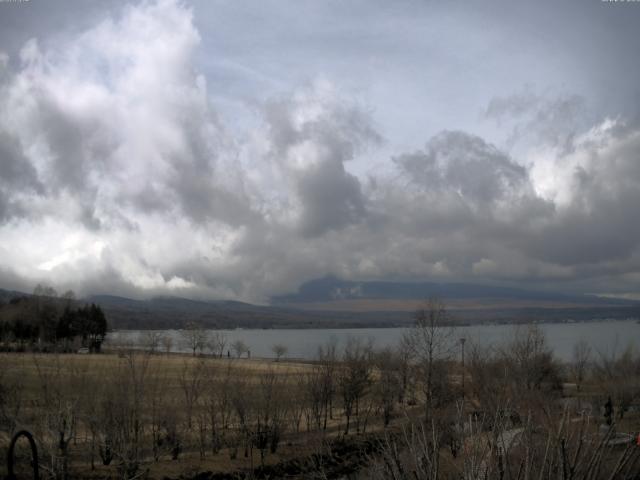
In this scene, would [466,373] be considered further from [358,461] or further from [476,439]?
[476,439]

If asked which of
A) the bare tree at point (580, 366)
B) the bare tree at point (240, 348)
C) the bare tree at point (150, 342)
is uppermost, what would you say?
the bare tree at point (150, 342)

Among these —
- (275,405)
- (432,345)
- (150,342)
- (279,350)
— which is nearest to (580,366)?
(432,345)

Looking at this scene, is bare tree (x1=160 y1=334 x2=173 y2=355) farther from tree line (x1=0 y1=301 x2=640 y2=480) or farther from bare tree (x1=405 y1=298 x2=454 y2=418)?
bare tree (x1=405 y1=298 x2=454 y2=418)

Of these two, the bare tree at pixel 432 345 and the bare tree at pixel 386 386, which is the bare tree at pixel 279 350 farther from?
the bare tree at pixel 432 345

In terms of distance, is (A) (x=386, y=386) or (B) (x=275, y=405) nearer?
(B) (x=275, y=405)

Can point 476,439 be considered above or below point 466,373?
above

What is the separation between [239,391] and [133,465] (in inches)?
414

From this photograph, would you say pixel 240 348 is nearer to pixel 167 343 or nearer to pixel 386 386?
pixel 167 343

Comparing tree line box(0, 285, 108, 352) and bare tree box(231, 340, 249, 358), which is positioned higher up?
tree line box(0, 285, 108, 352)

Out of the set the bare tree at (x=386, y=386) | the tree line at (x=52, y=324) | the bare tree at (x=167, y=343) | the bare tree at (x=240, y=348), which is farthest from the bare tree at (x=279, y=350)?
the bare tree at (x=386, y=386)

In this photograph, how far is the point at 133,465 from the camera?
3023 cm

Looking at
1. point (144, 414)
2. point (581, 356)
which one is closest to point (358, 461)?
point (144, 414)

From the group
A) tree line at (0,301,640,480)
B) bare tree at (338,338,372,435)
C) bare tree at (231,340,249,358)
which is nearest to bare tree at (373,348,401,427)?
tree line at (0,301,640,480)

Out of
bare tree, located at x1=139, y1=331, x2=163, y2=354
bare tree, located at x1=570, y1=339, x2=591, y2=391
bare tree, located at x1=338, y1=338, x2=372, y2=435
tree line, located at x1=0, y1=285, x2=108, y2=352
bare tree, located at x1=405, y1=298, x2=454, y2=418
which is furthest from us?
tree line, located at x1=0, y1=285, x2=108, y2=352
